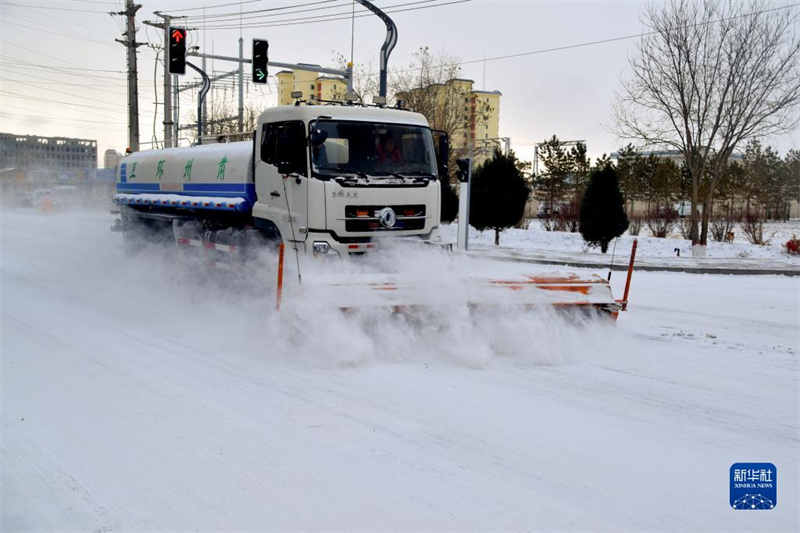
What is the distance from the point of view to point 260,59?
66.2 feet

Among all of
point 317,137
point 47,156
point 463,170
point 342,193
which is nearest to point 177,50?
point 463,170

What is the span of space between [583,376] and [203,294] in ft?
20.9

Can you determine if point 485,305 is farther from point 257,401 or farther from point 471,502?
point 471,502

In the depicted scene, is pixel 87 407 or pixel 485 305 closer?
pixel 87 407

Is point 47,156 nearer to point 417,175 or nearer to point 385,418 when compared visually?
point 417,175

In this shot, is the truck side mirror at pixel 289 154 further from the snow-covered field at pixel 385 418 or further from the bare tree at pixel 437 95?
the bare tree at pixel 437 95

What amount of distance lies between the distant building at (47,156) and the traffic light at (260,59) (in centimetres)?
4633

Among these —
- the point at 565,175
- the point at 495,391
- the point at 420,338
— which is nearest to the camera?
the point at 495,391

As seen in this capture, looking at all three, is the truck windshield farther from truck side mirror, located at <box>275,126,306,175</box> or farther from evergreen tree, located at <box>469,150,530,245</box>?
evergreen tree, located at <box>469,150,530,245</box>

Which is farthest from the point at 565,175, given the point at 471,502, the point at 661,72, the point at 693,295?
the point at 471,502

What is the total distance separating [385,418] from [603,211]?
57.5 ft

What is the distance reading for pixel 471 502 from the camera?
398cm

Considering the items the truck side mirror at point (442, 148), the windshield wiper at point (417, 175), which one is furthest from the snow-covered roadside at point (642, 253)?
the windshield wiper at point (417, 175)

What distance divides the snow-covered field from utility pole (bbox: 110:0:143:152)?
1862 cm
